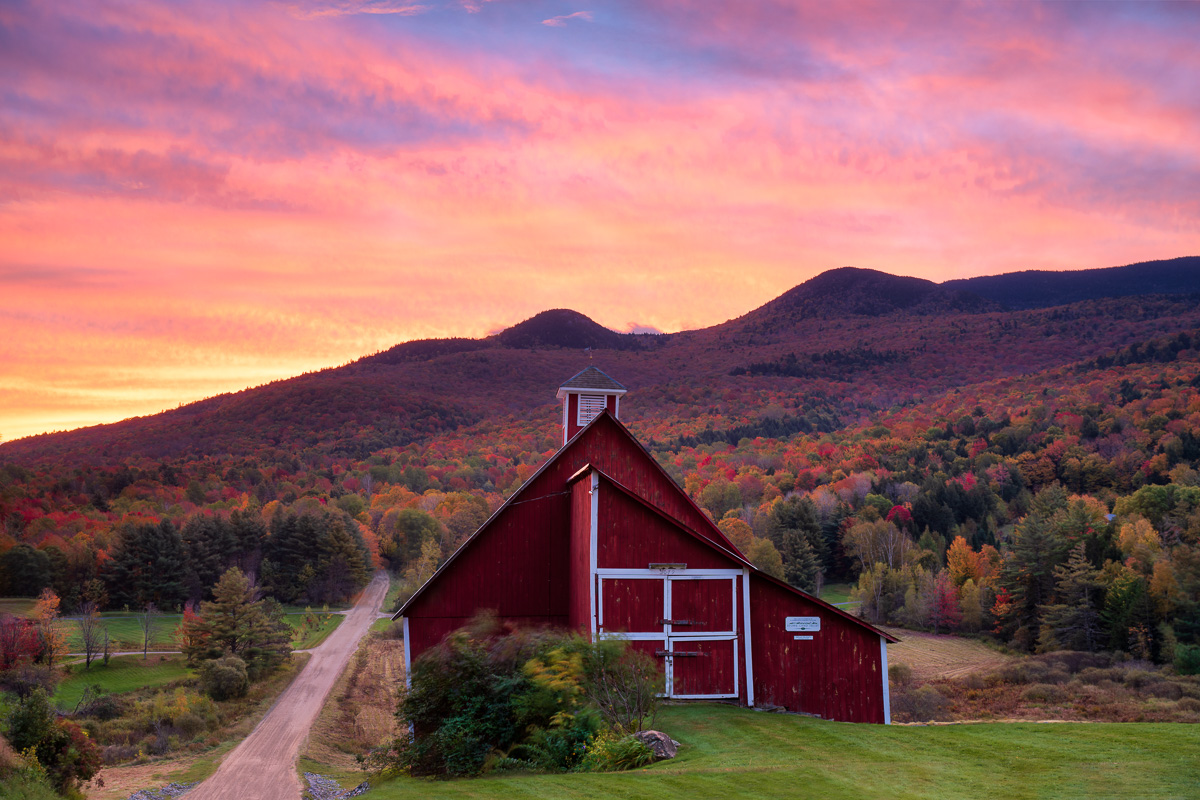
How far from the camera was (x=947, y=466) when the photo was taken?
12838 centimetres

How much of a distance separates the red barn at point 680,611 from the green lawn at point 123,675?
44046 millimetres

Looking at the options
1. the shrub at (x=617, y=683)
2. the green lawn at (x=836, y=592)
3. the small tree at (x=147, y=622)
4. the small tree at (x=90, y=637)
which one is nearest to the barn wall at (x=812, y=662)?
the shrub at (x=617, y=683)

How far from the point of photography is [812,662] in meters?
20.6

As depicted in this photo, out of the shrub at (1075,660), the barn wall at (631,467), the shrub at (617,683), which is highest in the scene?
the barn wall at (631,467)

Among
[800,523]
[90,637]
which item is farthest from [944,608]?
[90,637]

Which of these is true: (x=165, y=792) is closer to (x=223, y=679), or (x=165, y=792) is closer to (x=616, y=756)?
(x=223, y=679)

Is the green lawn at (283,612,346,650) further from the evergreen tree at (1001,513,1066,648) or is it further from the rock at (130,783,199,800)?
the evergreen tree at (1001,513,1066,648)

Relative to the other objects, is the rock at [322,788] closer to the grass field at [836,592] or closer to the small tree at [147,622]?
the small tree at [147,622]

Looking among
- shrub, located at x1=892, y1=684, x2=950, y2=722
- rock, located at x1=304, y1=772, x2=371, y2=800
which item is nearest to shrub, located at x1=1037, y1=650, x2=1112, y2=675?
shrub, located at x1=892, y1=684, x2=950, y2=722

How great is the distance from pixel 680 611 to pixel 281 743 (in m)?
31.8

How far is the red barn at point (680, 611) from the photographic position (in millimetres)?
19625

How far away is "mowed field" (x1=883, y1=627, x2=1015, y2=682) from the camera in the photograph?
6400cm

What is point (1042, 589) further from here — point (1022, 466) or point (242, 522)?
point (242, 522)

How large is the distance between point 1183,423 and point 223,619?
12500cm
